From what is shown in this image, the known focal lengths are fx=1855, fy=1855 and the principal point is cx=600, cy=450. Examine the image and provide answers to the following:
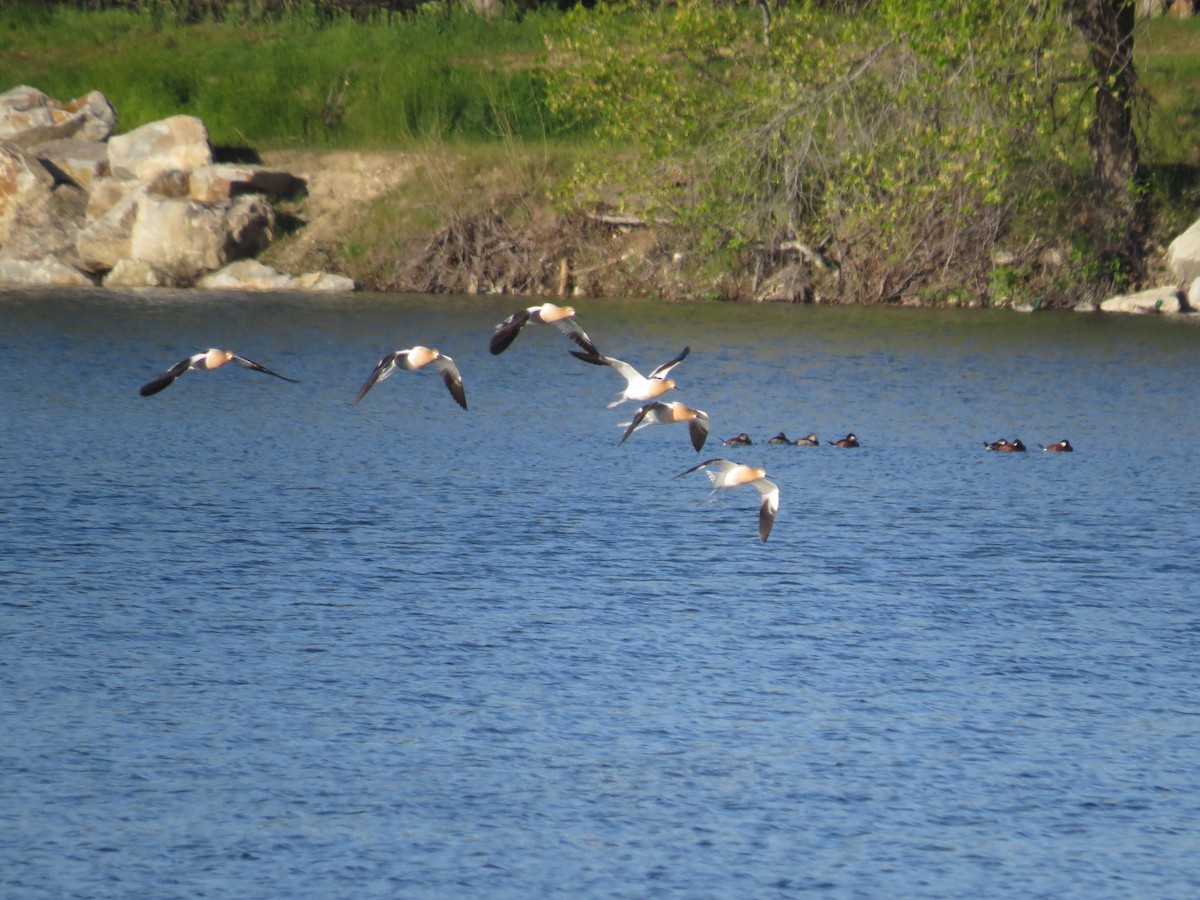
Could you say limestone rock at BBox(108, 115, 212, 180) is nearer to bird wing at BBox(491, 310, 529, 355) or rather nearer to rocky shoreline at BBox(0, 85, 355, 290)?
rocky shoreline at BBox(0, 85, 355, 290)

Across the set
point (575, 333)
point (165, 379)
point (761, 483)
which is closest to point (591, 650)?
point (761, 483)

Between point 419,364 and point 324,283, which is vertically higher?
point 419,364

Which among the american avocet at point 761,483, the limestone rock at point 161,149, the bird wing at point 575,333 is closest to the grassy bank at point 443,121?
the limestone rock at point 161,149

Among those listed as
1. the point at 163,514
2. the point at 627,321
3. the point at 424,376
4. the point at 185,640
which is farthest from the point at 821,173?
the point at 185,640

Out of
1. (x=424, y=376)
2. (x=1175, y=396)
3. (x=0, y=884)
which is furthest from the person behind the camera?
(x=424, y=376)

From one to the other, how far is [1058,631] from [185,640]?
615 centimetres

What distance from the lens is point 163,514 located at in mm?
16812

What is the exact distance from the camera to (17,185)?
39.2m

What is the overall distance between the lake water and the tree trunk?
974 centimetres

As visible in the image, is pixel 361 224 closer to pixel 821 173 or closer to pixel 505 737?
pixel 821 173

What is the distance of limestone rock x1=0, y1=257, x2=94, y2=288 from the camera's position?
3831cm

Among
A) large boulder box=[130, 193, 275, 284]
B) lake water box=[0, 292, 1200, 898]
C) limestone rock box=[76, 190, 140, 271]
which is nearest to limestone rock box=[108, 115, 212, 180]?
limestone rock box=[76, 190, 140, 271]

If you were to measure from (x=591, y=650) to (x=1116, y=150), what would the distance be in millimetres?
23898

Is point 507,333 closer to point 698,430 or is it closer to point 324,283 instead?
point 698,430
